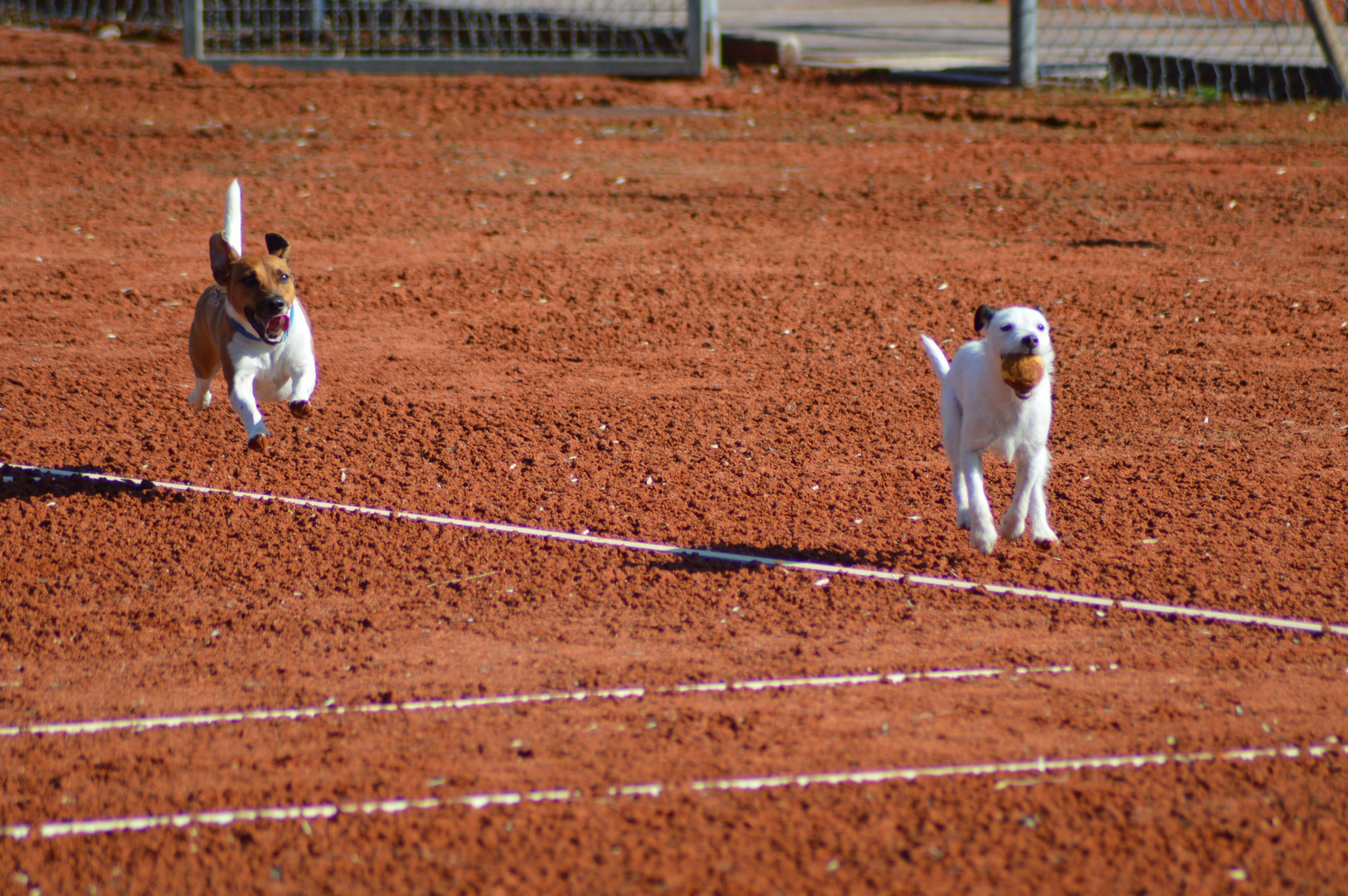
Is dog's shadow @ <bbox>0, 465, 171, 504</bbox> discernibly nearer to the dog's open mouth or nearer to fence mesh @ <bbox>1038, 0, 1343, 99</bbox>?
the dog's open mouth

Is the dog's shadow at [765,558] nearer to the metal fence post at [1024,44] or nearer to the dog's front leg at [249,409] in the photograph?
the dog's front leg at [249,409]

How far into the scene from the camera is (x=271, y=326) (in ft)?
19.7

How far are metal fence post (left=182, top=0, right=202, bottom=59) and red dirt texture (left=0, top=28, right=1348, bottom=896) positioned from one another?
4732mm

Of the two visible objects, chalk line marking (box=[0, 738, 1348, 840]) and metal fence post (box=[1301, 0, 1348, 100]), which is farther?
metal fence post (box=[1301, 0, 1348, 100])

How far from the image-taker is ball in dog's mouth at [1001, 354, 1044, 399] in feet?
16.5

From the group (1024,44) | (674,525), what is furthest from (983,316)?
(1024,44)

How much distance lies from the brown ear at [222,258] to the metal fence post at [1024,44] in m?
12.7

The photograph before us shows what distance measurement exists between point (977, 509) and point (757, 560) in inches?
39.6

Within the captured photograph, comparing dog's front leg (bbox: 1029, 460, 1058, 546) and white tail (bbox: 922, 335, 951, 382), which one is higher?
white tail (bbox: 922, 335, 951, 382)

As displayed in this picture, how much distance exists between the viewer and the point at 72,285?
10258 millimetres

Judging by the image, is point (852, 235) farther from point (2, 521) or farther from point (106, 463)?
point (2, 521)

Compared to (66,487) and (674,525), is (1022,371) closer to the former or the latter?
(674,525)

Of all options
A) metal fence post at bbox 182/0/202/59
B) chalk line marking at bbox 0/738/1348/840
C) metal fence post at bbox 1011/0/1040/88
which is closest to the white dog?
chalk line marking at bbox 0/738/1348/840

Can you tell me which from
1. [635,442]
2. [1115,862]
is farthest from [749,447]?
[1115,862]
